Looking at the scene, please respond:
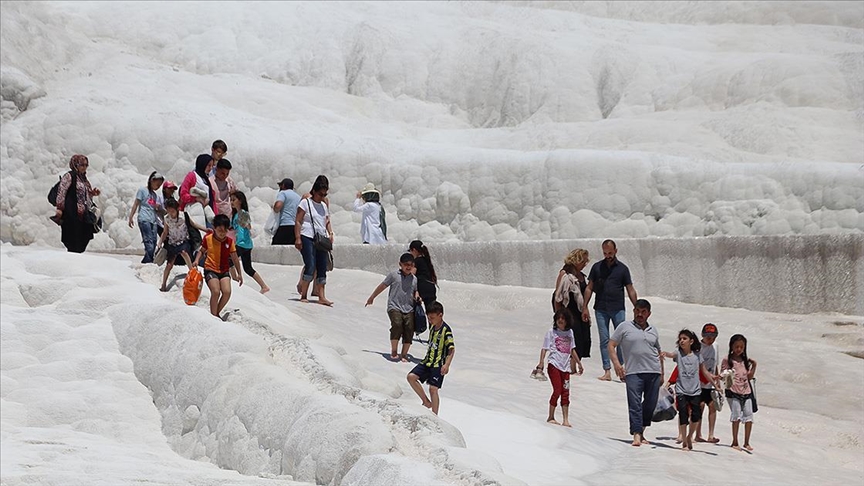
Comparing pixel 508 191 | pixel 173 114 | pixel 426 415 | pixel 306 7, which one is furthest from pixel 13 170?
pixel 426 415

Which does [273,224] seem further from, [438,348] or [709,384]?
[438,348]

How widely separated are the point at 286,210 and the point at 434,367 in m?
7.14

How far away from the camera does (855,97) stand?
24.8 metres

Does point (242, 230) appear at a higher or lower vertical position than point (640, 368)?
higher

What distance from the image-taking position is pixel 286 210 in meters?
15.7

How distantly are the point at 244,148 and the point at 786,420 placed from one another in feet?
44.6

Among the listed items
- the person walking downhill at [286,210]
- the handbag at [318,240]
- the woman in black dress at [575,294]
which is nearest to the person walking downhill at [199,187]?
the handbag at [318,240]

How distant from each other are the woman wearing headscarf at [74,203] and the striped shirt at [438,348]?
5.13 metres

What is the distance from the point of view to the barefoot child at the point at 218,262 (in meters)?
9.95

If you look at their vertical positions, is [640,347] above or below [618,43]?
below

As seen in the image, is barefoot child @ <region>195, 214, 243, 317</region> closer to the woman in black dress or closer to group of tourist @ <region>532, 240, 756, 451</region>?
group of tourist @ <region>532, 240, 756, 451</region>

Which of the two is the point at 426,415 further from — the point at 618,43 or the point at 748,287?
the point at 618,43

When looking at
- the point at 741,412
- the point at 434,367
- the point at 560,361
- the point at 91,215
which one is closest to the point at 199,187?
the point at 91,215

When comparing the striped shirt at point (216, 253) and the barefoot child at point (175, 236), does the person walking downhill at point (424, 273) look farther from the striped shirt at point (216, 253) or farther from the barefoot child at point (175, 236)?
the striped shirt at point (216, 253)
